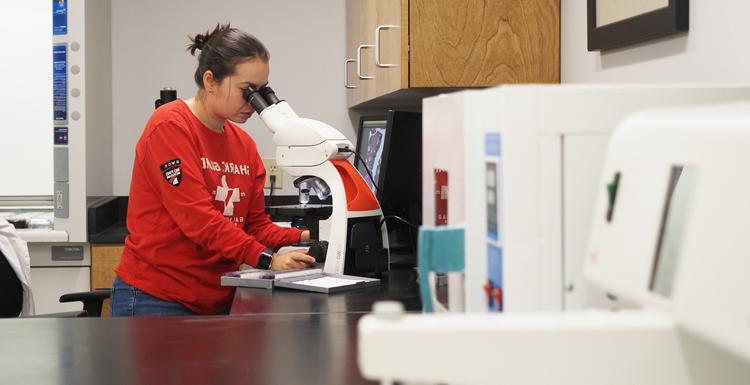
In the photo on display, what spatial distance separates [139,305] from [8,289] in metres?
0.42

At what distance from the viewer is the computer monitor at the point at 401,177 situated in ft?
8.71

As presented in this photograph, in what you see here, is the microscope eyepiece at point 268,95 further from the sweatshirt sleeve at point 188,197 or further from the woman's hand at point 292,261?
the woman's hand at point 292,261

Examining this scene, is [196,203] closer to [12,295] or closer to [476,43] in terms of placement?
[12,295]

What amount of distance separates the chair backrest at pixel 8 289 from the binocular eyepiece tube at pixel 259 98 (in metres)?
0.83

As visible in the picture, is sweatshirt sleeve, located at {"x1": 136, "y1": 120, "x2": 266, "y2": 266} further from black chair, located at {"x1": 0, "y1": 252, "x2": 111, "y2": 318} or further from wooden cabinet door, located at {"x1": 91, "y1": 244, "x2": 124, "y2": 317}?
wooden cabinet door, located at {"x1": 91, "y1": 244, "x2": 124, "y2": 317}

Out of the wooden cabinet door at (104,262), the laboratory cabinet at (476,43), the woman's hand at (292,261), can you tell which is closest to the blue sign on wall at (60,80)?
the wooden cabinet door at (104,262)

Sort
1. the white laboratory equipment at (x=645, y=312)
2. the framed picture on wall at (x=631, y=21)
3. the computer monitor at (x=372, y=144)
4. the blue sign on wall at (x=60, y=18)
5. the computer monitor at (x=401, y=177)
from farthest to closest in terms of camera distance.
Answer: the blue sign on wall at (x=60, y=18) → the computer monitor at (x=372, y=144) → the computer monitor at (x=401, y=177) → the framed picture on wall at (x=631, y=21) → the white laboratory equipment at (x=645, y=312)

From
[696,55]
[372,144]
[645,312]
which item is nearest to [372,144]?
[372,144]

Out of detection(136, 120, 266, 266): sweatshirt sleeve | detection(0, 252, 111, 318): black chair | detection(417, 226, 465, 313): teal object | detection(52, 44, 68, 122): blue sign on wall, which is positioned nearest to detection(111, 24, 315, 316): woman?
detection(136, 120, 266, 266): sweatshirt sleeve

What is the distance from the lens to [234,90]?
244cm

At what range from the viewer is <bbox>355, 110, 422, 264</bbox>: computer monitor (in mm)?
2656

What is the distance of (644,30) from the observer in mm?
1611

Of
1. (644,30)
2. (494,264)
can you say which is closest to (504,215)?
(494,264)

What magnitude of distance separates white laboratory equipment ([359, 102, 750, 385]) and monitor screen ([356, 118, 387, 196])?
1.90 metres
